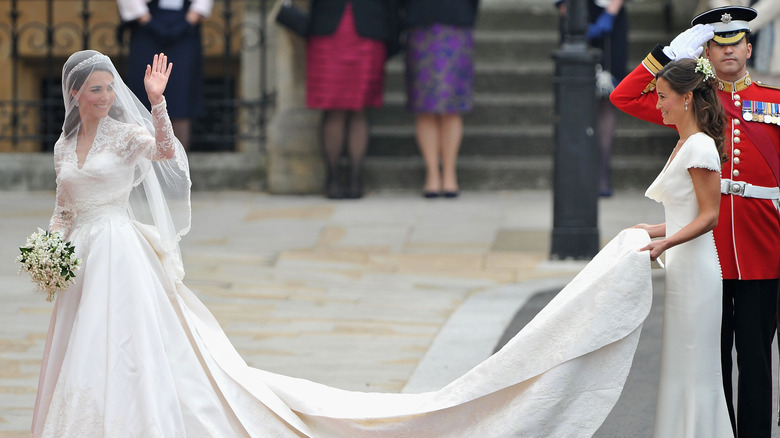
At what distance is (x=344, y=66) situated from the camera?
11.7 m

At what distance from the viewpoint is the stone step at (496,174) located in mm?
12383

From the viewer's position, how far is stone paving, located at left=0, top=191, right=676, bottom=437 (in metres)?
6.76

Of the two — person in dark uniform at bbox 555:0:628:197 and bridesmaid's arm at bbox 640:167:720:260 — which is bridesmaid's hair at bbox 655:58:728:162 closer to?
bridesmaid's arm at bbox 640:167:720:260

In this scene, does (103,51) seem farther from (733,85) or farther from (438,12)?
(733,85)

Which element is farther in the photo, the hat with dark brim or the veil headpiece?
the veil headpiece

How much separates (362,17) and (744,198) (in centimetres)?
714

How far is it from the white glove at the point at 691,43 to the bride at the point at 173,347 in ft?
2.13

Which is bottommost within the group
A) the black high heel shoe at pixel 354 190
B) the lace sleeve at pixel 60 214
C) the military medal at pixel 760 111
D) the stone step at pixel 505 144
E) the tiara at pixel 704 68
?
the black high heel shoe at pixel 354 190

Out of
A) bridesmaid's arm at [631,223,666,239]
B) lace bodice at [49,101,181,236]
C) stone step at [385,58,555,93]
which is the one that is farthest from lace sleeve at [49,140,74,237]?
stone step at [385,58,555,93]

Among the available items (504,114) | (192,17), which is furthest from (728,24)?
(504,114)

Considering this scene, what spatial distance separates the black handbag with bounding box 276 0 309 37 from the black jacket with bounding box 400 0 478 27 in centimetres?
90

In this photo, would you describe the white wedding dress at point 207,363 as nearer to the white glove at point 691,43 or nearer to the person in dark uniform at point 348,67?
the white glove at point 691,43

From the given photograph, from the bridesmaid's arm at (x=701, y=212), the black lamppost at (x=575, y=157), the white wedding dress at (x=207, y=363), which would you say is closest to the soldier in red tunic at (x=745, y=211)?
the bridesmaid's arm at (x=701, y=212)

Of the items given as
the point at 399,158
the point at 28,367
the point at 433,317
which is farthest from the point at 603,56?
the point at 28,367
